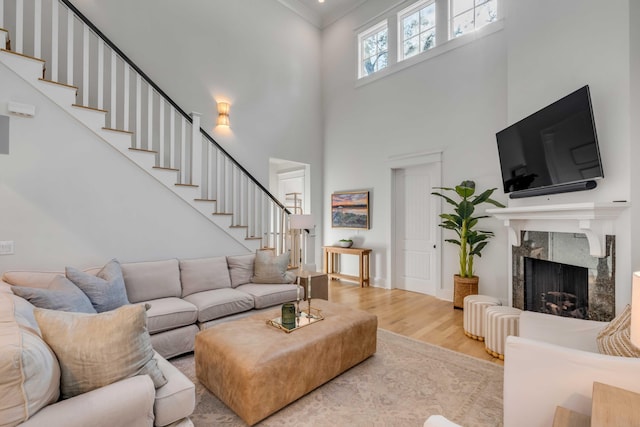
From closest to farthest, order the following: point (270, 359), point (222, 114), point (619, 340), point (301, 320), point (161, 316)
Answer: point (619, 340) < point (270, 359) < point (301, 320) < point (161, 316) < point (222, 114)

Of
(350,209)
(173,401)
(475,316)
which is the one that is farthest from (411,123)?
(173,401)

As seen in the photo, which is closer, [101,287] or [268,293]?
[101,287]

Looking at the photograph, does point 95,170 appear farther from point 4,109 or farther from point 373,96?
point 373,96

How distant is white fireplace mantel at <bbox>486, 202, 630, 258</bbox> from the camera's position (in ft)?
7.47

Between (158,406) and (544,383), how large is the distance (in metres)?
1.86

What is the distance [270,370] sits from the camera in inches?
73.6

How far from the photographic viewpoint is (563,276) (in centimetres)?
303

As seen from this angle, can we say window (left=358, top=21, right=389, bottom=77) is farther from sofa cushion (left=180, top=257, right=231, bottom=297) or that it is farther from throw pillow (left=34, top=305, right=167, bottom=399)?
throw pillow (left=34, top=305, right=167, bottom=399)

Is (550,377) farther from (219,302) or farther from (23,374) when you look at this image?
(219,302)

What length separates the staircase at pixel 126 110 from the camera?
2898 mm

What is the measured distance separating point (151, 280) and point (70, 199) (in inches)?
43.5

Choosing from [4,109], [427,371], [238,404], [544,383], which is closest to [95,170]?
[4,109]

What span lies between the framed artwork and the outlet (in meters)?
4.72

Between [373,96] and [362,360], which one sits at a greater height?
[373,96]
